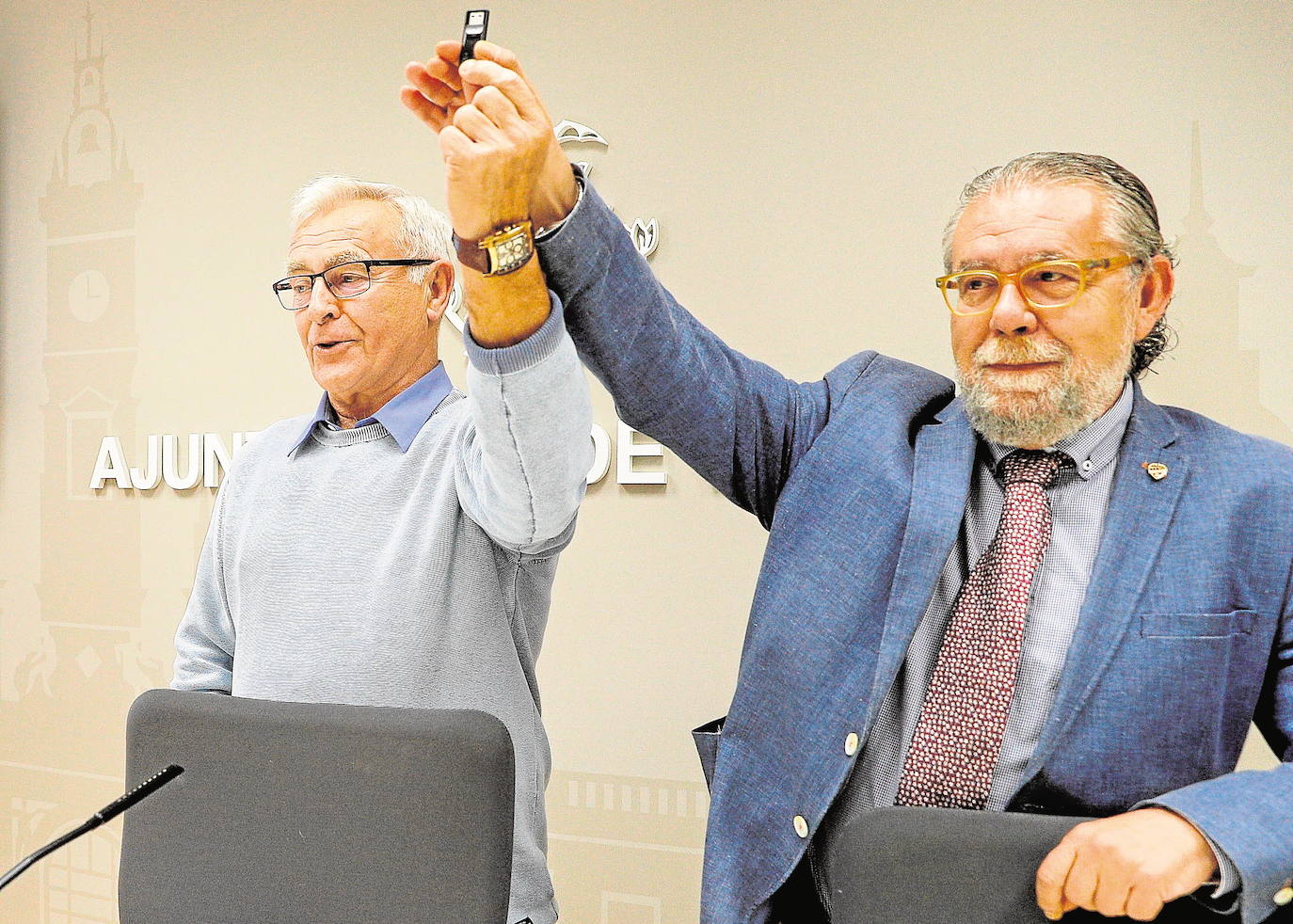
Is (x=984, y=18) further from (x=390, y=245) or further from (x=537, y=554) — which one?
(x=537, y=554)

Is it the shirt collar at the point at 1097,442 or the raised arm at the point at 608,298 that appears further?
the shirt collar at the point at 1097,442

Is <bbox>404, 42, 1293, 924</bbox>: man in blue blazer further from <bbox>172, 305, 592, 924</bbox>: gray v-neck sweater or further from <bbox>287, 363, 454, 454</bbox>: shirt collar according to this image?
<bbox>287, 363, 454, 454</bbox>: shirt collar

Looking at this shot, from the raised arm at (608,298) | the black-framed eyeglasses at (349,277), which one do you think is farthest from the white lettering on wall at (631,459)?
the raised arm at (608,298)

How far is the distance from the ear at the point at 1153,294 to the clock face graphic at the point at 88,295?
3.02m

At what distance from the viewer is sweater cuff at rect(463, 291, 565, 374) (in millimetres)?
1017

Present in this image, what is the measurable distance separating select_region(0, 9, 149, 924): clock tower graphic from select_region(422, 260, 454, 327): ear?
208cm

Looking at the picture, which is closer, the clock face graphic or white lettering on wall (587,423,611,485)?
white lettering on wall (587,423,611,485)

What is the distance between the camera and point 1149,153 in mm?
2131

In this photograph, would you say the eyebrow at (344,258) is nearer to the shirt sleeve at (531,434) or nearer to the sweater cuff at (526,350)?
the shirt sleeve at (531,434)

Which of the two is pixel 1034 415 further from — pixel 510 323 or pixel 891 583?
pixel 510 323

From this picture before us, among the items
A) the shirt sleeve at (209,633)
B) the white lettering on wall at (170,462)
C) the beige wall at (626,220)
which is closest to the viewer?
the shirt sleeve at (209,633)

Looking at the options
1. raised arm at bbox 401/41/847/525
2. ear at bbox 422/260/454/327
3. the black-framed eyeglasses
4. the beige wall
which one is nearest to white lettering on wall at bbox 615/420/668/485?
the beige wall

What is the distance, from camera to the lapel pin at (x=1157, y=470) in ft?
3.85

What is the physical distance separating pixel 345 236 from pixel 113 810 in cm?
82
